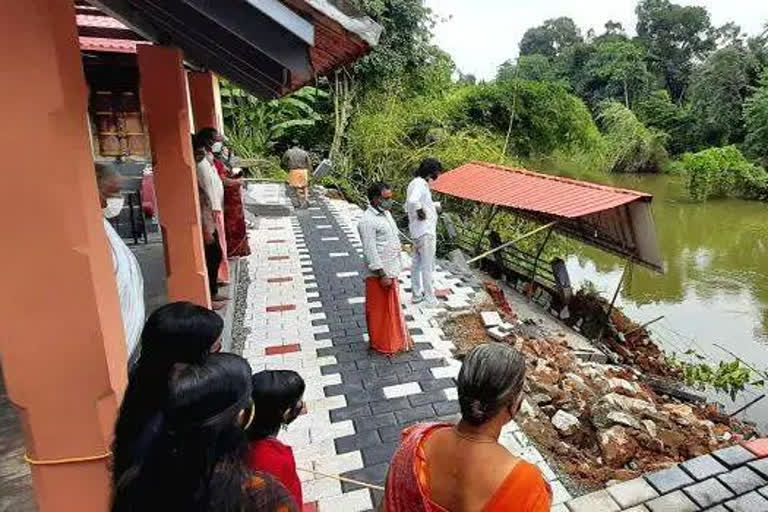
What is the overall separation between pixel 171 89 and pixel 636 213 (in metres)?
5.36

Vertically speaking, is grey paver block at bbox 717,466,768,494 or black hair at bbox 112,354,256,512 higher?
black hair at bbox 112,354,256,512

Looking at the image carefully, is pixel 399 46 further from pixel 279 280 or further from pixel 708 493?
pixel 708 493

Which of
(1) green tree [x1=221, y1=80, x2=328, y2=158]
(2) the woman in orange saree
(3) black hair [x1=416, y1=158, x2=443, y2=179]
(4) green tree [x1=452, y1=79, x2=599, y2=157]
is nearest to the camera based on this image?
(2) the woman in orange saree

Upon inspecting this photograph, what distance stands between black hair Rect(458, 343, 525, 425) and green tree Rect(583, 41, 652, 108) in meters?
41.0

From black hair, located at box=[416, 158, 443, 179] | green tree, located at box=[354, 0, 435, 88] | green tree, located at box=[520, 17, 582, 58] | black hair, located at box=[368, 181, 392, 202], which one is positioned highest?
green tree, located at box=[520, 17, 582, 58]

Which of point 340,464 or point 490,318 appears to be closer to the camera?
point 340,464

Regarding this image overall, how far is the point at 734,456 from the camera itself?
3086mm

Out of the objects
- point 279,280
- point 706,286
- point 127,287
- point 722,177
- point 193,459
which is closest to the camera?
point 193,459

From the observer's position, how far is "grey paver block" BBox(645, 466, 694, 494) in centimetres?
284

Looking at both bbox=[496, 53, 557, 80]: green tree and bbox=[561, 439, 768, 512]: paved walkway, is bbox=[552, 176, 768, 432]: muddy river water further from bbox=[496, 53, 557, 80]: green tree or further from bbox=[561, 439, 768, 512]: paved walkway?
bbox=[496, 53, 557, 80]: green tree

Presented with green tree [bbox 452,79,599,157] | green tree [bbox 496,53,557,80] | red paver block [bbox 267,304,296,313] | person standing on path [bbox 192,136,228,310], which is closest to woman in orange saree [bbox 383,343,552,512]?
person standing on path [bbox 192,136,228,310]

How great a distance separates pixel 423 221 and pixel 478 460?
164 inches

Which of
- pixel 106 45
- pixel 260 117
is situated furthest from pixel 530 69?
pixel 106 45

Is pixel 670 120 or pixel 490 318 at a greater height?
pixel 670 120
